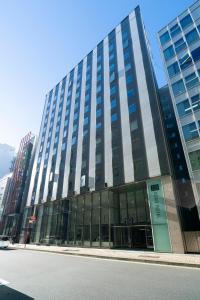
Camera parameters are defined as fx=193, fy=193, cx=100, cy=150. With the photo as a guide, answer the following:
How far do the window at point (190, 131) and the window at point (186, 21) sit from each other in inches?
665

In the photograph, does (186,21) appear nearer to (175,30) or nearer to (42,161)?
(175,30)

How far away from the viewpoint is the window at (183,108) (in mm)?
25145

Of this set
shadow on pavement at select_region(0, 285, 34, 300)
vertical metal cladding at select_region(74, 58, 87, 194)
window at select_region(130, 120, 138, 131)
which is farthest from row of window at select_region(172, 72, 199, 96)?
shadow on pavement at select_region(0, 285, 34, 300)

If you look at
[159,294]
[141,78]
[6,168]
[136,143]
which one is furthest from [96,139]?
[6,168]

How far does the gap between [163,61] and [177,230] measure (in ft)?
82.2

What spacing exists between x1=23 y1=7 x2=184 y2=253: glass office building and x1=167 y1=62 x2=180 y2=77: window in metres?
3.12

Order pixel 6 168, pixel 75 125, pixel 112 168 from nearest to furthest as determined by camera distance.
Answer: pixel 112 168
pixel 75 125
pixel 6 168

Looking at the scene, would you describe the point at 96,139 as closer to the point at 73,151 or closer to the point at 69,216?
the point at 73,151

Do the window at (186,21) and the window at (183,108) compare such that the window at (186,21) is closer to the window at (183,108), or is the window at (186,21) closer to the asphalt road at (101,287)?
the window at (183,108)

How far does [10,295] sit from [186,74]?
2958 centimetres

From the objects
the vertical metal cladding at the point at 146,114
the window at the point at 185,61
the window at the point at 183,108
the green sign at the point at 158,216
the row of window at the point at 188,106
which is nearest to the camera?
the green sign at the point at 158,216

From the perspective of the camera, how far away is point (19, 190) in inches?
2089

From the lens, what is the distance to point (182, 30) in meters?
29.9

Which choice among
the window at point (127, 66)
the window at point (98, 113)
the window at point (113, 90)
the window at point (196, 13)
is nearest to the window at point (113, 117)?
the window at point (98, 113)
